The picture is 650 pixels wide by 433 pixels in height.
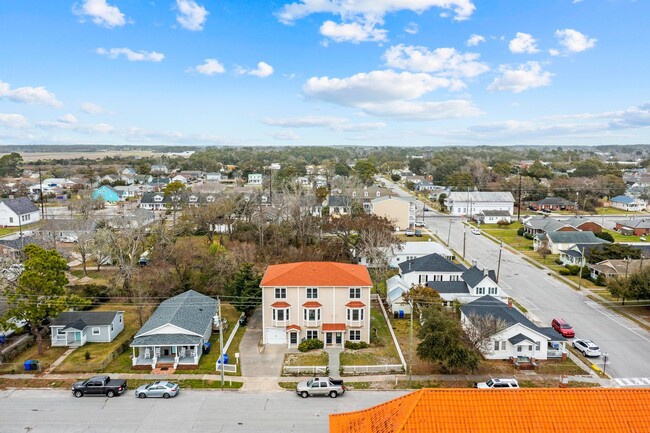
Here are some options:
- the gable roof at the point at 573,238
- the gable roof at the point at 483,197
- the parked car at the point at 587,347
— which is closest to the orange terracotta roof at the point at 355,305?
the parked car at the point at 587,347

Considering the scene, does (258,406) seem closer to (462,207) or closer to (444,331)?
(444,331)

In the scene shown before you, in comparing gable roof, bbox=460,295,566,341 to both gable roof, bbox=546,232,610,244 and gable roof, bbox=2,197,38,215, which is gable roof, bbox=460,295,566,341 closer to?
gable roof, bbox=546,232,610,244

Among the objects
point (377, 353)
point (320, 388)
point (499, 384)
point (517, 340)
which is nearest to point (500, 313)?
point (517, 340)

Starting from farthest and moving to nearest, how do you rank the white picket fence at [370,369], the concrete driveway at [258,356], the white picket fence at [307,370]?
the concrete driveway at [258,356] → the white picket fence at [370,369] → the white picket fence at [307,370]

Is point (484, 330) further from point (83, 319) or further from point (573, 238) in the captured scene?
point (573, 238)

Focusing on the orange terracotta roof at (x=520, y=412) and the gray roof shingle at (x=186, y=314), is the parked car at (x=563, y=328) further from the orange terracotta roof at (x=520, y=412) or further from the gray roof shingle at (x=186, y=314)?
the gray roof shingle at (x=186, y=314)

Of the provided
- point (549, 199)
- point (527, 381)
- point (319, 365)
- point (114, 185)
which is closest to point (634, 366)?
point (527, 381)
